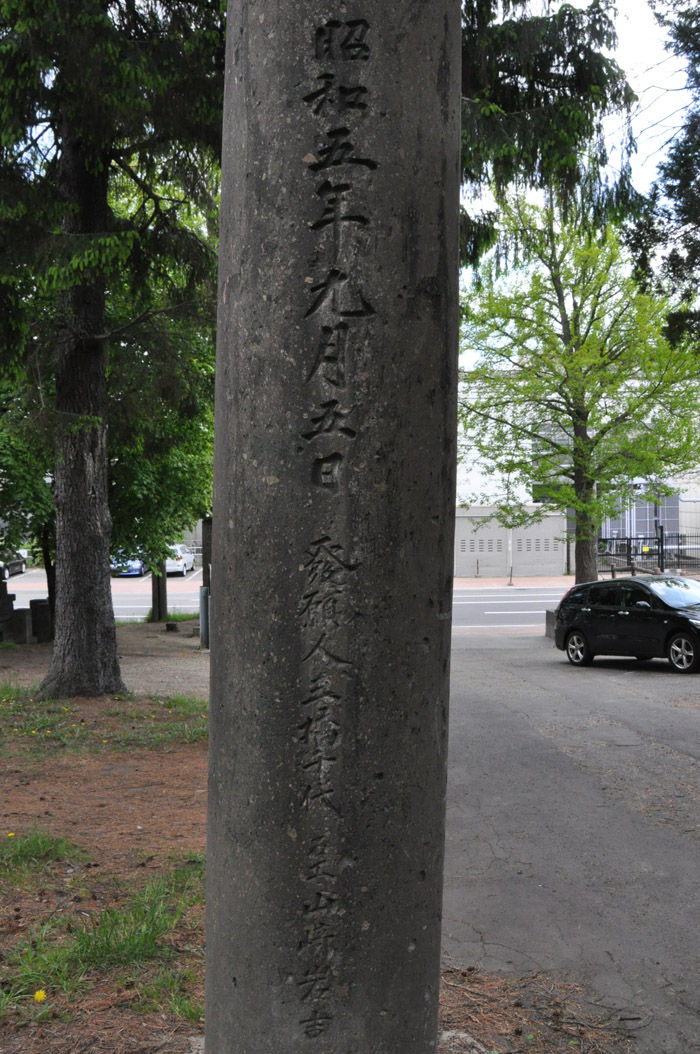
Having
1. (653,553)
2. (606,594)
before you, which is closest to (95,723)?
(606,594)

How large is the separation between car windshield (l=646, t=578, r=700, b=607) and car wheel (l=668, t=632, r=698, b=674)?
0.58m

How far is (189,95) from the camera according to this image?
9.96 metres

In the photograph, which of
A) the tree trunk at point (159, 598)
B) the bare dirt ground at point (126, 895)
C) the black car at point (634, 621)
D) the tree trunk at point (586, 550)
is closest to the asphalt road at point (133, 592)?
the tree trunk at point (159, 598)

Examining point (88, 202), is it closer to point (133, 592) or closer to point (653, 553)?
point (133, 592)

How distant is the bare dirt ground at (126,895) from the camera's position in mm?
3779

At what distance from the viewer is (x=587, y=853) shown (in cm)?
638

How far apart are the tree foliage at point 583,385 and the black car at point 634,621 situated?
4.54 meters

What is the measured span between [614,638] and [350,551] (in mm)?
16163

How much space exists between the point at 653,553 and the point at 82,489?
34573 millimetres

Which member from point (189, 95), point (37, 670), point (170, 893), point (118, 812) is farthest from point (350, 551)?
point (37, 670)

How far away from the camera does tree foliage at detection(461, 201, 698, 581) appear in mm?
21906

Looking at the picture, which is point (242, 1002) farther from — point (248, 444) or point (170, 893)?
point (170, 893)

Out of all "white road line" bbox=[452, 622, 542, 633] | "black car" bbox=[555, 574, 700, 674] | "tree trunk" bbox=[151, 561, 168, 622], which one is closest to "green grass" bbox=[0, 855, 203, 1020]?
"black car" bbox=[555, 574, 700, 674]

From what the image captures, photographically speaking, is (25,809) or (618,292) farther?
(618,292)
